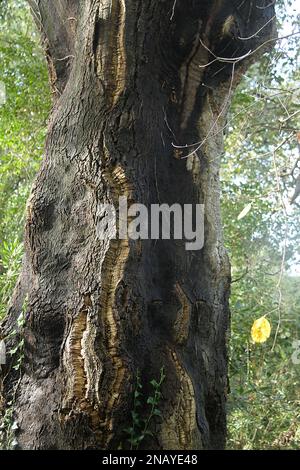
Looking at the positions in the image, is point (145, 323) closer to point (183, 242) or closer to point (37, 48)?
point (183, 242)

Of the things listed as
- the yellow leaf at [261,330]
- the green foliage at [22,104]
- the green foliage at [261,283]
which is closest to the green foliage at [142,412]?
the yellow leaf at [261,330]

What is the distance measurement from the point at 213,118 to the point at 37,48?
3218mm

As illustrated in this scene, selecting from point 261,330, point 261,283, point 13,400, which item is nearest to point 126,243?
point 261,330

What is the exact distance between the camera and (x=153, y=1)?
335 cm

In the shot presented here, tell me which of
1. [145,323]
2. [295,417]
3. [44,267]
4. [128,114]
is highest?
[128,114]

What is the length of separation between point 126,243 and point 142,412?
797 millimetres

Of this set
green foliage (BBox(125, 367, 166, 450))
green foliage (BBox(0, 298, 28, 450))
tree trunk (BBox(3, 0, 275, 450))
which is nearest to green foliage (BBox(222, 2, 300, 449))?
tree trunk (BBox(3, 0, 275, 450))

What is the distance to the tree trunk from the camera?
292 cm

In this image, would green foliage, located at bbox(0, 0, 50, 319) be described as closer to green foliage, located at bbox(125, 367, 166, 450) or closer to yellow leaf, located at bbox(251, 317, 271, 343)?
green foliage, located at bbox(125, 367, 166, 450)

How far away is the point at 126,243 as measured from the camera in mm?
3029

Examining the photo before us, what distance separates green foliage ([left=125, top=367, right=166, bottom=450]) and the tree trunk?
3 cm

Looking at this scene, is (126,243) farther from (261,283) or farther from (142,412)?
(261,283)

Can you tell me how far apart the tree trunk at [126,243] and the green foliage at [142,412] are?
0.10ft

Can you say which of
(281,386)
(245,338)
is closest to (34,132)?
(245,338)
